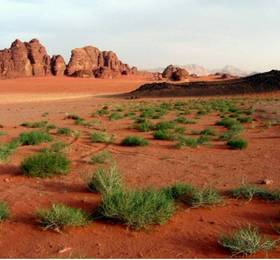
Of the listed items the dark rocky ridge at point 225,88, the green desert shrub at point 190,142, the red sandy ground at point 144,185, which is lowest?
the dark rocky ridge at point 225,88

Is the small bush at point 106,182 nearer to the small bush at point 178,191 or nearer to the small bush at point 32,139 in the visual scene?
the small bush at point 178,191

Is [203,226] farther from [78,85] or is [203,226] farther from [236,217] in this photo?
[78,85]

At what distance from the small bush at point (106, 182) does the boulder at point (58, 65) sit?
137 metres

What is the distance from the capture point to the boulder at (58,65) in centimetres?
14312

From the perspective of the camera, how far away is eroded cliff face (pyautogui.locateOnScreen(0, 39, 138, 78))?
138m

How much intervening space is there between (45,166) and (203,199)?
12.6 ft

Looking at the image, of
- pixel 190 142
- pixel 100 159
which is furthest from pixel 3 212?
pixel 190 142

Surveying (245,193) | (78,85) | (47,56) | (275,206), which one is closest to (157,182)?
(245,193)

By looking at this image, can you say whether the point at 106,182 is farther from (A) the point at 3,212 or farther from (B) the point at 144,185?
(A) the point at 3,212

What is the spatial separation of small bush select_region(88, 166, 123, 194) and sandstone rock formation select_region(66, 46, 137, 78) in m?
130

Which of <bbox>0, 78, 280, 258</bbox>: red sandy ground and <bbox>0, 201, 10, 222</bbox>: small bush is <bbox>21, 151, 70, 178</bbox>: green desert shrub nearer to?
<bbox>0, 78, 280, 258</bbox>: red sandy ground

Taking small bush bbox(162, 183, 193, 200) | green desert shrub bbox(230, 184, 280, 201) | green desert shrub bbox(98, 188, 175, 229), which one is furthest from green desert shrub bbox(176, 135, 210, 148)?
green desert shrub bbox(98, 188, 175, 229)

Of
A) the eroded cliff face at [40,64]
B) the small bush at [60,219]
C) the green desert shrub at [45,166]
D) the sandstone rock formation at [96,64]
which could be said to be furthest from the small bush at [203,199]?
the sandstone rock formation at [96,64]

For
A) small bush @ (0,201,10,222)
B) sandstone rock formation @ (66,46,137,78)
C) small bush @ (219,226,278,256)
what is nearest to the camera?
small bush @ (219,226,278,256)
